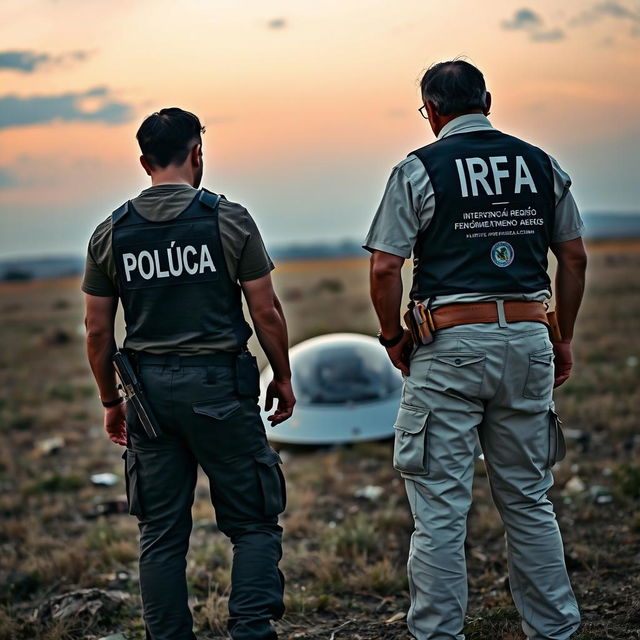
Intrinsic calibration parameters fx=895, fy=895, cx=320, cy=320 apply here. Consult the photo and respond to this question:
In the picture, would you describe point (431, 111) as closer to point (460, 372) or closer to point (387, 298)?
point (387, 298)

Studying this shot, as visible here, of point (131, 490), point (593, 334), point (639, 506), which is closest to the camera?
point (131, 490)

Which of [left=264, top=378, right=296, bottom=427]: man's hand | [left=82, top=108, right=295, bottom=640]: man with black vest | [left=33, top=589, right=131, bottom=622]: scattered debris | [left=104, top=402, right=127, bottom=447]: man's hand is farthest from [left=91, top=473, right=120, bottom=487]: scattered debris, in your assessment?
[left=264, top=378, right=296, bottom=427]: man's hand

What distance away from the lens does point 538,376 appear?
134 inches

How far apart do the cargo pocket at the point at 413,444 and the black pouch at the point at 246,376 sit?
23.7 inches

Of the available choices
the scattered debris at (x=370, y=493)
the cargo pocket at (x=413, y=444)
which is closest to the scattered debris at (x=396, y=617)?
the cargo pocket at (x=413, y=444)

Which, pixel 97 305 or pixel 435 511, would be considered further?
pixel 97 305

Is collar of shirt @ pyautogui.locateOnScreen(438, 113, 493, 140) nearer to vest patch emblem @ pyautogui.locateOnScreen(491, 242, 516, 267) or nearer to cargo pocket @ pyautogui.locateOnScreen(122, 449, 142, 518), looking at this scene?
vest patch emblem @ pyautogui.locateOnScreen(491, 242, 516, 267)

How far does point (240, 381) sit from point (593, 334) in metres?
14.7

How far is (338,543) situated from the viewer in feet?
18.5

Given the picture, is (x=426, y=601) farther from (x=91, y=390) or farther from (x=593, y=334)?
(x=593, y=334)

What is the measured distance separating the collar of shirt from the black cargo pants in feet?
4.12

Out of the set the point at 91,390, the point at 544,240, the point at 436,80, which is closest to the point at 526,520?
the point at 544,240

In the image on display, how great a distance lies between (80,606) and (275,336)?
2.01 metres

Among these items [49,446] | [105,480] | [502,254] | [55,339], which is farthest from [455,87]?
[55,339]
